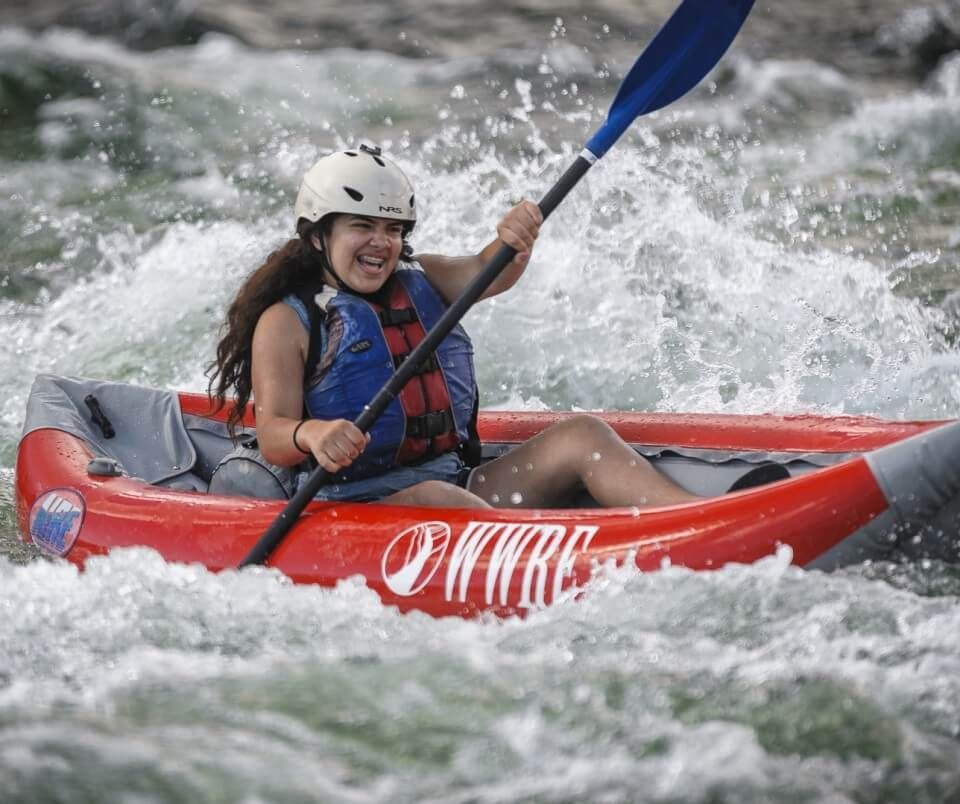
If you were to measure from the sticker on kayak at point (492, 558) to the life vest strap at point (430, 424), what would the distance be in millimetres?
314

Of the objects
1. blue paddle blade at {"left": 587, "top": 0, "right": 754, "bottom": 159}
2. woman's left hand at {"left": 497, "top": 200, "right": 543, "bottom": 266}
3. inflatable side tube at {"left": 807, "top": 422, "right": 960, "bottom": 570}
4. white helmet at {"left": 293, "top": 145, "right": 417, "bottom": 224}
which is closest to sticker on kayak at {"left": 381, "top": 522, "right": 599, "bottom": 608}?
inflatable side tube at {"left": 807, "top": 422, "right": 960, "bottom": 570}

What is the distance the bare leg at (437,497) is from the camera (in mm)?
3236

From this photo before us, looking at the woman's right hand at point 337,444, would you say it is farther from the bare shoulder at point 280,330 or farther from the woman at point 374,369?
the bare shoulder at point 280,330

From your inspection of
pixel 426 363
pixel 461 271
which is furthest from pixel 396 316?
pixel 461 271

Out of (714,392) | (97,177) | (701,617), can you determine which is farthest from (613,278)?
(97,177)

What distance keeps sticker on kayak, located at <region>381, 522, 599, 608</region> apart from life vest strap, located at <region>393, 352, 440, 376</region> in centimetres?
43

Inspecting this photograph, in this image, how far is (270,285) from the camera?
3354mm

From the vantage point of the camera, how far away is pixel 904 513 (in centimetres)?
271

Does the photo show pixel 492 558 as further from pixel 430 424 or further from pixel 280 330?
pixel 280 330

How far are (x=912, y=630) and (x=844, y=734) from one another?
0.39 m

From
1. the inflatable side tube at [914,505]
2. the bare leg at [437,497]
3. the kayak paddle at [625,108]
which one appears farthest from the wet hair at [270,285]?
the inflatable side tube at [914,505]

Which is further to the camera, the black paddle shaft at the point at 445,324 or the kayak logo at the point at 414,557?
the black paddle shaft at the point at 445,324

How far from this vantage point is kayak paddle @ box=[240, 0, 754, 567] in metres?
3.13

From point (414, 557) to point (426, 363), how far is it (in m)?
0.54
